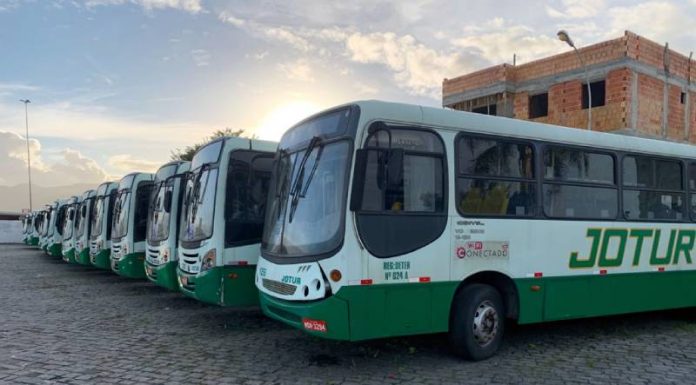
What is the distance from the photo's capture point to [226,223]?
8.84 metres

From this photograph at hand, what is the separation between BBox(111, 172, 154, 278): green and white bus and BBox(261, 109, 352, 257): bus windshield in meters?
7.01

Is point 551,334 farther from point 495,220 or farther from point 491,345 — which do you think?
point 495,220

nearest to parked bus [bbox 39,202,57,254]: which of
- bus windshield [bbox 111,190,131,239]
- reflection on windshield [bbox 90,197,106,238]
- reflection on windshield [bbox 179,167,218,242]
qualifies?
reflection on windshield [bbox 90,197,106,238]

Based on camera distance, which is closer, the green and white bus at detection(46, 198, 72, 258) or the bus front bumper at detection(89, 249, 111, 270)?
the bus front bumper at detection(89, 249, 111, 270)

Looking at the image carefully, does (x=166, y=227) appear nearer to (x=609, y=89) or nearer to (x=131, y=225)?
(x=131, y=225)

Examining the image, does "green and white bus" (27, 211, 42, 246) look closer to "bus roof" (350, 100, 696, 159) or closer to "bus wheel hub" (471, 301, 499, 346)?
"bus roof" (350, 100, 696, 159)

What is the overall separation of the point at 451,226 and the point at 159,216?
6.83 m

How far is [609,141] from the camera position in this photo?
8688 mm

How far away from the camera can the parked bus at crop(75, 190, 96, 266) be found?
1795 cm

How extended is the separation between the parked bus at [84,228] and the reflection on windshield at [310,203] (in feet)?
42.4

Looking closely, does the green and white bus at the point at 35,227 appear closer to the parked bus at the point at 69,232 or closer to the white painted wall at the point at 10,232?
the white painted wall at the point at 10,232

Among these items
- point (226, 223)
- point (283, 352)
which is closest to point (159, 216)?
point (226, 223)

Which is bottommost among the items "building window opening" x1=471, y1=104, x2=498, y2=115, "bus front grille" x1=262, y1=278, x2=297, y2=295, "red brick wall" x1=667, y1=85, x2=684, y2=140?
"bus front grille" x1=262, y1=278, x2=297, y2=295

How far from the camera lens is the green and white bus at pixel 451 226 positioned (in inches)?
246
